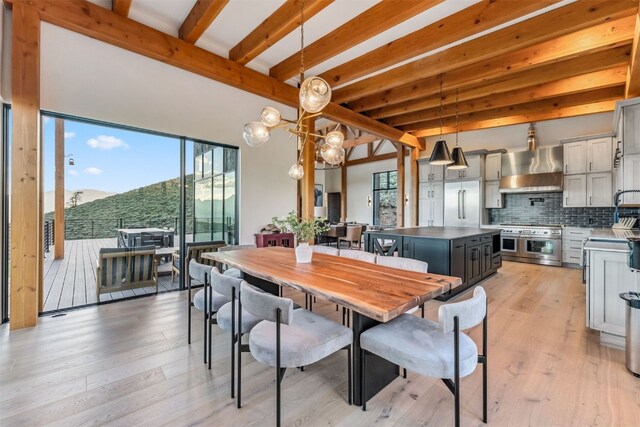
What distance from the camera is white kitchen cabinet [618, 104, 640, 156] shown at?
139 inches

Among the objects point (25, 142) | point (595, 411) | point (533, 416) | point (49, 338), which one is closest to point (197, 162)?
point (25, 142)

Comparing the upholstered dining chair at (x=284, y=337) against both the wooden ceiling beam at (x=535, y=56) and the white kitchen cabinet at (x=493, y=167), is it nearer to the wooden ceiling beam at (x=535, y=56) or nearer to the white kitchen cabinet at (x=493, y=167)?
the wooden ceiling beam at (x=535, y=56)

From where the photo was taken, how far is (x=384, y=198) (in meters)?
10.7

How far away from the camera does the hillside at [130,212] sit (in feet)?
11.2

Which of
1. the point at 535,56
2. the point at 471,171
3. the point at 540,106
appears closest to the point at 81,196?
the point at 535,56

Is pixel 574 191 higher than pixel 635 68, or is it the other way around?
pixel 635 68

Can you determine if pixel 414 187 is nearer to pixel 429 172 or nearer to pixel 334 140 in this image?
pixel 429 172

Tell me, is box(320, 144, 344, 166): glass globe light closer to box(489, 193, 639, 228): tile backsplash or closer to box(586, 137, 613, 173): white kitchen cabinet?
box(586, 137, 613, 173): white kitchen cabinet

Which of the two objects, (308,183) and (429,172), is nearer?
(308,183)

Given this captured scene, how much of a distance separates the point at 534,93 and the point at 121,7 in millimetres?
6452

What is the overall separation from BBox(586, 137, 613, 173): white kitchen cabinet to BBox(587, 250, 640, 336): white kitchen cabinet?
4.12m

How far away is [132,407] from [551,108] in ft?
26.2

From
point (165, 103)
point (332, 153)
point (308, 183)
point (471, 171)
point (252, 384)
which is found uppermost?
point (165, 103)

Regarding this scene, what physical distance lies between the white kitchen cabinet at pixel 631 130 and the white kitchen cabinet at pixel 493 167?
308 centimetres
